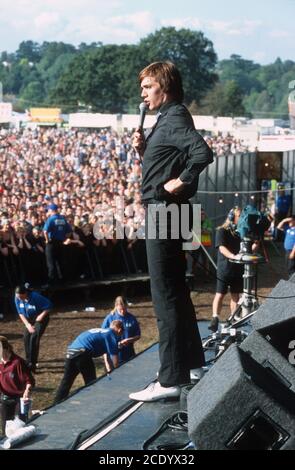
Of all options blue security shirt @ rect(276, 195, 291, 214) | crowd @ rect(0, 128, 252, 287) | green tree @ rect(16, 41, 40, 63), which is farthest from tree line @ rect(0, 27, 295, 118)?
blue security shirt @ rect(276, 195, 291, 214)

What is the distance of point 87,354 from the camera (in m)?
8.87

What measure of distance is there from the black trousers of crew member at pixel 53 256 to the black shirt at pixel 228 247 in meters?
3.99

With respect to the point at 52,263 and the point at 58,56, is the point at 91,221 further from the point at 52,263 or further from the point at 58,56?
the point at 58,56

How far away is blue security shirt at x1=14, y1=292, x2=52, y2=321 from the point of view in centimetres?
1116

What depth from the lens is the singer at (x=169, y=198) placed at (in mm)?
4125

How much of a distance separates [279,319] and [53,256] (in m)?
10.9

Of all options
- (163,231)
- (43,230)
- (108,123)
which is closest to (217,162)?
(43,230)

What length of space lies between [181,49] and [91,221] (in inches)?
3296

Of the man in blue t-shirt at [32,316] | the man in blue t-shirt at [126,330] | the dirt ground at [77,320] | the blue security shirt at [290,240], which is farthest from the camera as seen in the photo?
the blue security shirt at [290,240]

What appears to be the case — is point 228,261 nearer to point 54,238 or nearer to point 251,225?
point 251,225

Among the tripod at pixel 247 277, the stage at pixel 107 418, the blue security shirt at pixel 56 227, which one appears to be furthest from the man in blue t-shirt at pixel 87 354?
the blue security shirt at pixel 56 227

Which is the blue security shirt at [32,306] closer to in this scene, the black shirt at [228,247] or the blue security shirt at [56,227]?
the black shirt at [228,247]

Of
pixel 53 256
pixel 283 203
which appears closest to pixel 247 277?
pixel 53 256
